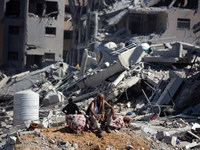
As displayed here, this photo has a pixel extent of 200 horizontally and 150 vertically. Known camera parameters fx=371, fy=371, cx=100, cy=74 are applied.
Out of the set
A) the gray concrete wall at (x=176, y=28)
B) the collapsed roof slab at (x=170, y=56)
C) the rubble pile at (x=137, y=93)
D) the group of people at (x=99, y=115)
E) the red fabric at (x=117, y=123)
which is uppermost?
the gray concrete wall at (x=176, y=28)

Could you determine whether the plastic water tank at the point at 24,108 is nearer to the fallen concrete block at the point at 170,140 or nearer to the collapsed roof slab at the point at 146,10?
the fallen concrete block at the point at 170,140

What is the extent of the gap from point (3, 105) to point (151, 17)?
737 inches

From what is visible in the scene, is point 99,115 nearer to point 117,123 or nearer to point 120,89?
point 117,123

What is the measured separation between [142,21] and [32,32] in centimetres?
1067

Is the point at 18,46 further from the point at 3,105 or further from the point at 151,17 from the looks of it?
the point at 3,105

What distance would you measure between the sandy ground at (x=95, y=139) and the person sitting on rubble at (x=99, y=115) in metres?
0.17

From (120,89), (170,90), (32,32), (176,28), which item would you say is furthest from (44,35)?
(170,90)

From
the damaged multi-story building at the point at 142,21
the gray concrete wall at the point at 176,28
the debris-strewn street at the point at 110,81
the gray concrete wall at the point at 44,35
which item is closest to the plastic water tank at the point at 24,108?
the debris-strewn street at the point at 110,81

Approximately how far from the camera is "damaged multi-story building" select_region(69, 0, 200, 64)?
104ft

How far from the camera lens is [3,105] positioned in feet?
69.2

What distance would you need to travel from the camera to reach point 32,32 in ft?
119

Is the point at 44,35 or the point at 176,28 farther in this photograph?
the point at 44,35

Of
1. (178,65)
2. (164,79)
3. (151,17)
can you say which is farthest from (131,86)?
(151,17)

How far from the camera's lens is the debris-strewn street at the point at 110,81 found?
334 inches
